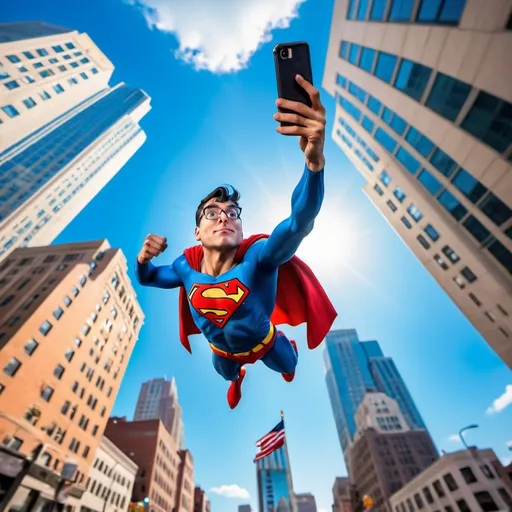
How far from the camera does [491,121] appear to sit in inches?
438

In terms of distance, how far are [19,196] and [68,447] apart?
4471 centimetres

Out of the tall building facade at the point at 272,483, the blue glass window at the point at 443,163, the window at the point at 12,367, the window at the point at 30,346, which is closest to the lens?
the blue glass window at the point at 443,163

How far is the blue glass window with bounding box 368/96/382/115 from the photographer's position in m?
20.0

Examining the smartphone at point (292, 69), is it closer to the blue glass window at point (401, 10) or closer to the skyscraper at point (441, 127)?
the skyscraper at point (441, 127)

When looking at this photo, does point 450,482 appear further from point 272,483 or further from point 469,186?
point 272,483

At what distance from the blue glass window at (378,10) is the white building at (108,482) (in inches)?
1691

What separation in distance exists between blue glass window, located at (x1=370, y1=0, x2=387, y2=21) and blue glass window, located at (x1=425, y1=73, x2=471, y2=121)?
572 cm

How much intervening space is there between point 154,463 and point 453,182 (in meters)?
51.3

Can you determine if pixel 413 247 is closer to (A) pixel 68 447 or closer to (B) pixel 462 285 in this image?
(B) pixel 462 285

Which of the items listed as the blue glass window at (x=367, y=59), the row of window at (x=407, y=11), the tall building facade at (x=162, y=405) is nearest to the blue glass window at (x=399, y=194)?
the blue glass window at (x=367, y=59)

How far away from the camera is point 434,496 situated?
3525 cm

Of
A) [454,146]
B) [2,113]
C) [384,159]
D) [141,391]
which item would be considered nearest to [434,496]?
[384,159]

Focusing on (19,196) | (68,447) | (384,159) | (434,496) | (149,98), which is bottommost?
(434,496)

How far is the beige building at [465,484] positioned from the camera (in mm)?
29594
